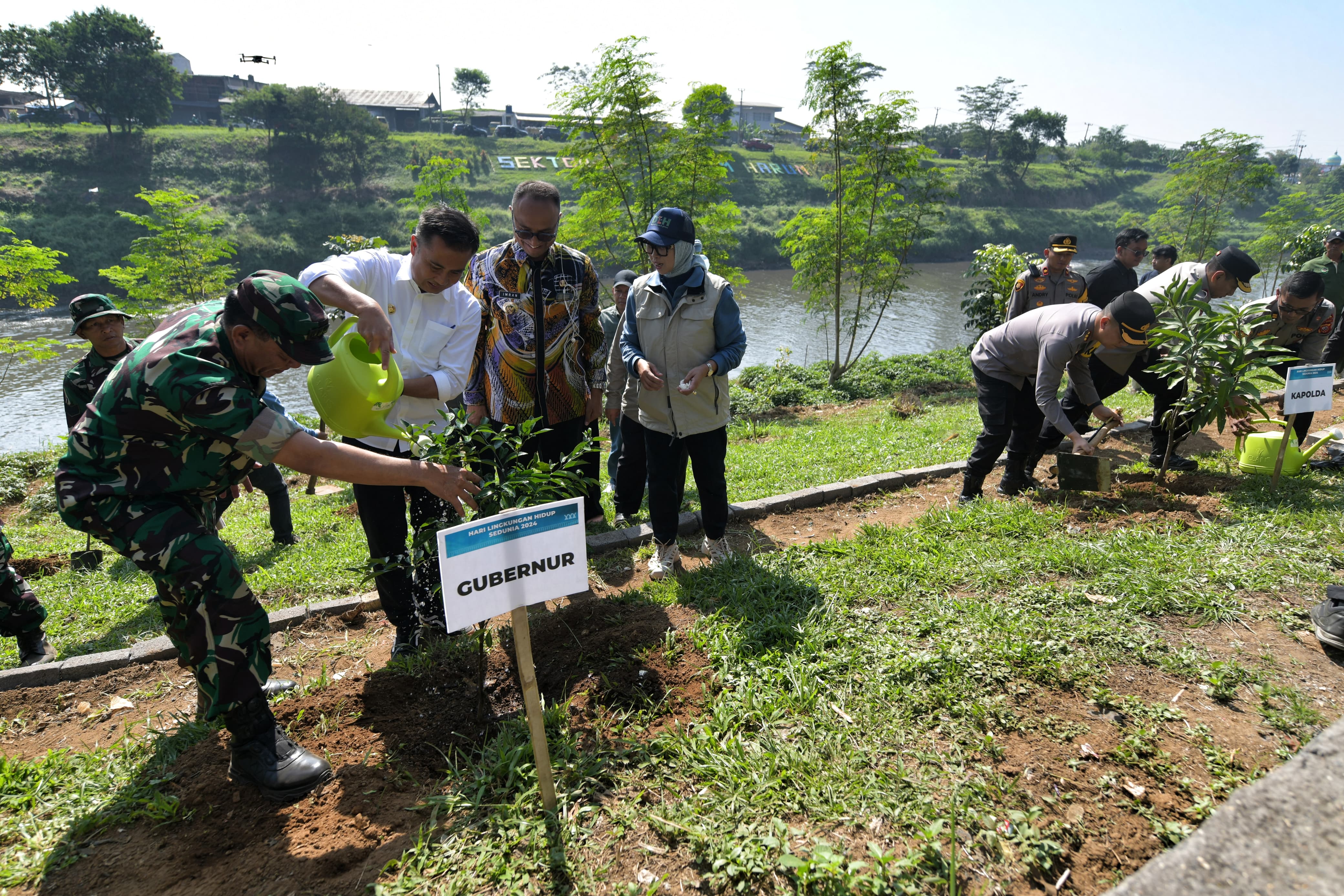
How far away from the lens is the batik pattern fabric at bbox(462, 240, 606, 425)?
3602 mm

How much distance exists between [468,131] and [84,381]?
190 feet

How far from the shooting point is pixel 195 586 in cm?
221

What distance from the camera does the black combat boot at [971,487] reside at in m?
4.80

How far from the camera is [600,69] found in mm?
10906

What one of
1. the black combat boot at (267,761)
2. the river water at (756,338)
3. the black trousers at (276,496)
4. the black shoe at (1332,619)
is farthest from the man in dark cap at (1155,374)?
the river water at (756,338)

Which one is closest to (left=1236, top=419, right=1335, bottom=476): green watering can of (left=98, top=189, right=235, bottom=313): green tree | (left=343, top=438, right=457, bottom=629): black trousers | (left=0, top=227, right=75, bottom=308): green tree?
(left=343, top=438, right=457, bottom=629): black trousers

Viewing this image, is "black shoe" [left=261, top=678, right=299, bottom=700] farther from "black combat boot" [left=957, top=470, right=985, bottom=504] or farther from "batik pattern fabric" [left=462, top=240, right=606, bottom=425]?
"black combat boot" [left=957, top=470, right=985, bottom=504]

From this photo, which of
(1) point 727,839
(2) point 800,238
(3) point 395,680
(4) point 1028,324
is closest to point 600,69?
(2) point 800,238

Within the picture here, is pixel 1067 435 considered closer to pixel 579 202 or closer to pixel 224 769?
pixel 224 769

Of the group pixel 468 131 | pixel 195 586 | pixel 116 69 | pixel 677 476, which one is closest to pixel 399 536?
pixel 195 586

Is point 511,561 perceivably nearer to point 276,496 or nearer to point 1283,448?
point 276,496

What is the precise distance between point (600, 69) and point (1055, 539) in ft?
33.5

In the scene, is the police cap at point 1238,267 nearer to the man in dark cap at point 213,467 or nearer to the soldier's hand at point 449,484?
the soldier's hand at point 449,484

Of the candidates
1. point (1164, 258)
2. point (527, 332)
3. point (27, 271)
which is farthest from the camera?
point (27, 271)
